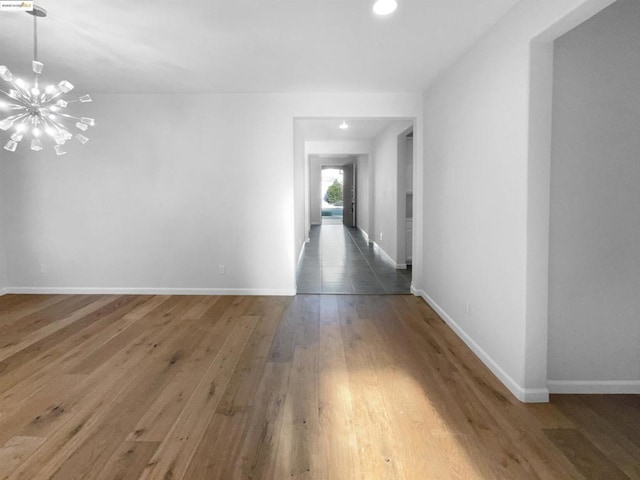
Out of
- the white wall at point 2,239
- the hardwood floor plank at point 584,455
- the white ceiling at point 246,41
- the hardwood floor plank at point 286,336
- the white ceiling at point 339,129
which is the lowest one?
the hardwood floor plank at point 584,455

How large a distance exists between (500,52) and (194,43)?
2.39 meters

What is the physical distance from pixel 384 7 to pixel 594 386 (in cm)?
282

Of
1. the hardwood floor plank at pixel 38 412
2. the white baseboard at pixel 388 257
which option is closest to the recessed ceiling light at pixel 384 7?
the hardwood floor plank at pixel 38 412

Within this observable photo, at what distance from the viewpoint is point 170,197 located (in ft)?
17.1

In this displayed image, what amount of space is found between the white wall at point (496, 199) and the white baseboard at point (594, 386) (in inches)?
6.9

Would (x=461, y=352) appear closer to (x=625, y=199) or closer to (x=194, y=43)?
(x=625, y=199)

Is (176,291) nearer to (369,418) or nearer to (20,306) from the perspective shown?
(20,306)

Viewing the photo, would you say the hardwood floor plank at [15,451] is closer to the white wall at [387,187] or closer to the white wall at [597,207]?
the white wall at [597,207]

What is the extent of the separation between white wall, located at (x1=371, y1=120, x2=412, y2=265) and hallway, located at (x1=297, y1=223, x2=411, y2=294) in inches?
13.5

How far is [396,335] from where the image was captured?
3.78 m

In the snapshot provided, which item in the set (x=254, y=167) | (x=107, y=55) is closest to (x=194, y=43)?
(x=107, y=55)

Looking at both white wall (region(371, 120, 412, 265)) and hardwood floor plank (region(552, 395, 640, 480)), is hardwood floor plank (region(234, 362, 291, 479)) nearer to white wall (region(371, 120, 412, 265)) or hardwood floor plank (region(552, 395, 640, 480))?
hardwood floor plank (region(552, 395, 640, 480))

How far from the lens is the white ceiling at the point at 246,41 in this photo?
2811mm

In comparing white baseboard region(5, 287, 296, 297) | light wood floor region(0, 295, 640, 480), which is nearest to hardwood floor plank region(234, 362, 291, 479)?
light wood floor region(0, 295, 640, 480)
